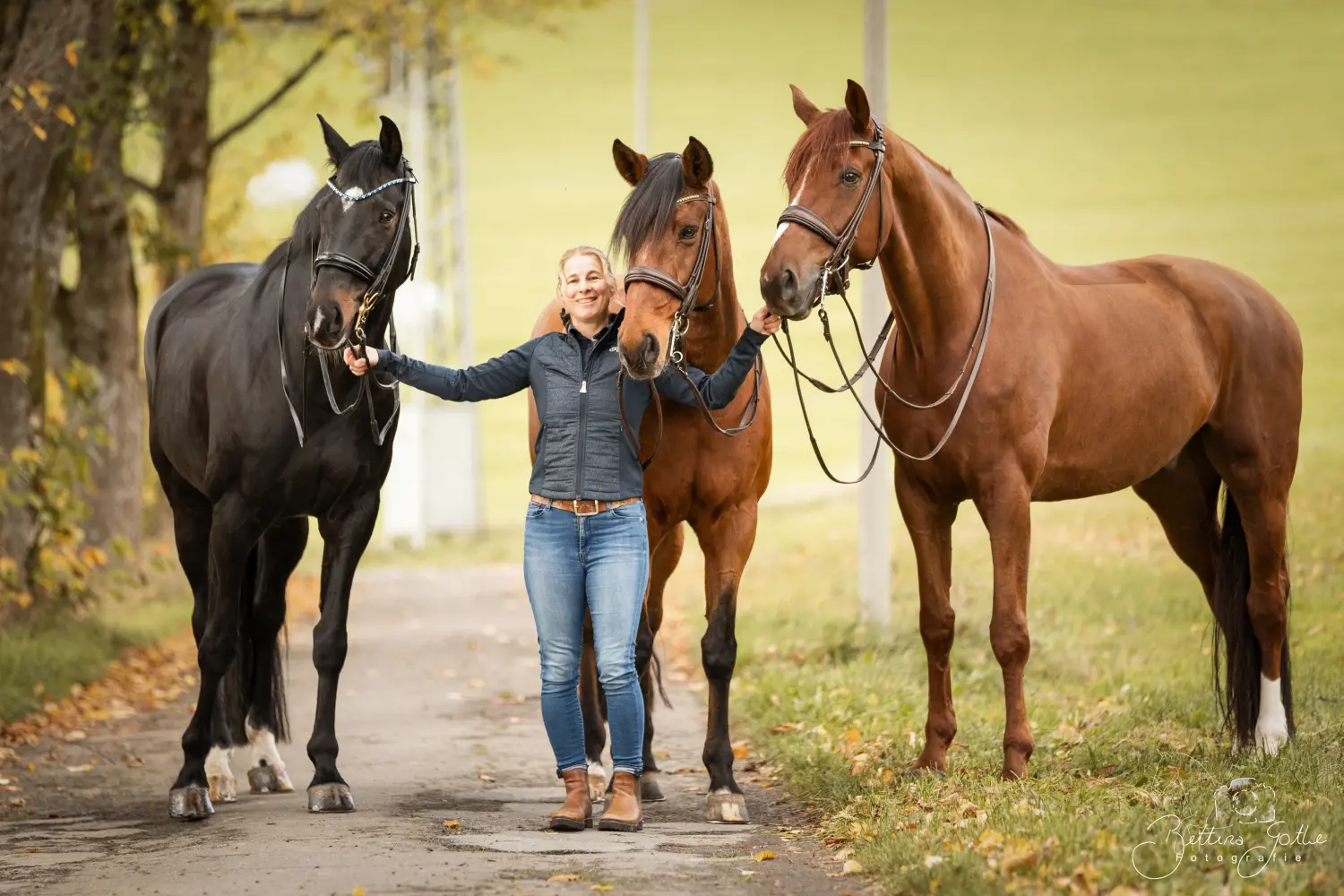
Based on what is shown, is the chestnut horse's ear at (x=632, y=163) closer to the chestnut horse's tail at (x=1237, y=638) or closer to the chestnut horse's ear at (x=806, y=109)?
the chestnut horse's ear at (x=806, y=109)

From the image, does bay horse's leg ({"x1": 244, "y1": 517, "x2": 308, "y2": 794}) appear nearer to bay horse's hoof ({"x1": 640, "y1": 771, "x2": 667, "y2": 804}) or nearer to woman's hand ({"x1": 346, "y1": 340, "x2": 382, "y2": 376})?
woman's hand ({"x1": 346, "y1": 340, "x2": 382, "y2": 376})

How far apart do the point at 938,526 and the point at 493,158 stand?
155 ft

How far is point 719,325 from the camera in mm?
5906

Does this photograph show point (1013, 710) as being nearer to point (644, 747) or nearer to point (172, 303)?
point (644, 747)

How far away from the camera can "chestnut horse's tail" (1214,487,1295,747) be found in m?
6.60

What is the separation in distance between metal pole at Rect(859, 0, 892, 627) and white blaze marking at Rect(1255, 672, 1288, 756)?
3962mm

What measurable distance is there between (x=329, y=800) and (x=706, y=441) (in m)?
2.07

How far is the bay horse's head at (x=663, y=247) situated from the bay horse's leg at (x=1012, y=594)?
4.53 ft

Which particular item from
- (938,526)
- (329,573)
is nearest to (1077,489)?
(938,526)

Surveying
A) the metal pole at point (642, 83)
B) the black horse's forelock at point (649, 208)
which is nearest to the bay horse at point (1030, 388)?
the black horse's forelock at point (649, 208)

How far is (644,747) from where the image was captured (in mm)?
6445

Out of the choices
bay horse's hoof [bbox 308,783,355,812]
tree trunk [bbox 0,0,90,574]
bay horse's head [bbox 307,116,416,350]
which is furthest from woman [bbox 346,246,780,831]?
tree trunk [bbox 0,0,90,574]

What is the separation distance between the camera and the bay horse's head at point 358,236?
559 centimetres

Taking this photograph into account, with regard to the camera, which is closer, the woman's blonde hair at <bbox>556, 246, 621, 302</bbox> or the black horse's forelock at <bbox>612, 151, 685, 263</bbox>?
the black horse's forelock at <bbox>612, 151, 685, 263</bbox>
